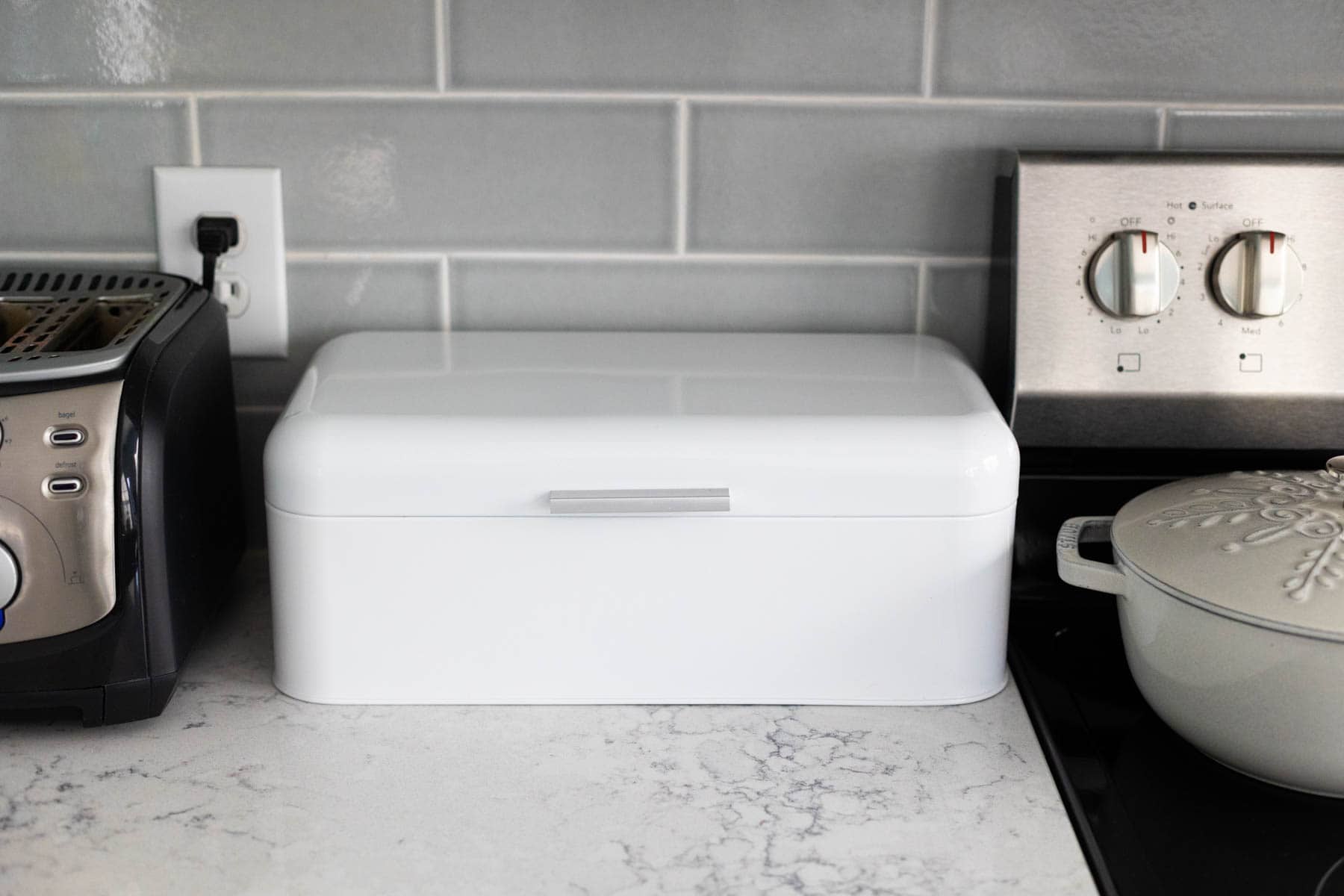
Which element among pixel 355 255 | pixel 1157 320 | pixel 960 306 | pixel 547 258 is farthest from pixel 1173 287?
pixel 355 255

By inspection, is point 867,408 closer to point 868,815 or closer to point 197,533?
point 868,815

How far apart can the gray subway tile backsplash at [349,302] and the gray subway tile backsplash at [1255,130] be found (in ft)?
1.69

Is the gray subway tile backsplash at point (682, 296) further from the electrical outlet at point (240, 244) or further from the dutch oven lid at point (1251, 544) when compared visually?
the dutch oven lid at point (1251, 544)

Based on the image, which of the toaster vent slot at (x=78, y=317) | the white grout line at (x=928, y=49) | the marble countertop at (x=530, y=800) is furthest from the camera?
the white grout line at (x=928, y=49)

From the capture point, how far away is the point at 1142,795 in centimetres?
62

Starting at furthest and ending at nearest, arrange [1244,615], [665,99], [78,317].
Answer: [665,99], [78,317], [1244,615]

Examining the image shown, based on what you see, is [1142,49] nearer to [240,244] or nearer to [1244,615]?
[1244,615]

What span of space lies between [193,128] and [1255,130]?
2.34ft

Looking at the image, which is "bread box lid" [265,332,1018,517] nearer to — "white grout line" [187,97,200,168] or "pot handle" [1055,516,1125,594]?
"pot handle" [1055,516,1125,594]

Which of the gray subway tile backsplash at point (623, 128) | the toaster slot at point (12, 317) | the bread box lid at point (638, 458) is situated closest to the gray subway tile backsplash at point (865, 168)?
the gray subway tile backsplash at point (623, 128)

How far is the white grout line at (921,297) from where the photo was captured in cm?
87

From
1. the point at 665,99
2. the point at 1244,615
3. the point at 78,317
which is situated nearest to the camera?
the point at 1244,615

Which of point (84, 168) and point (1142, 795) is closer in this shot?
point (1142, 795)

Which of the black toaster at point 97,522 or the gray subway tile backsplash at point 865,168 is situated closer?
the black toaster at point 97,522
